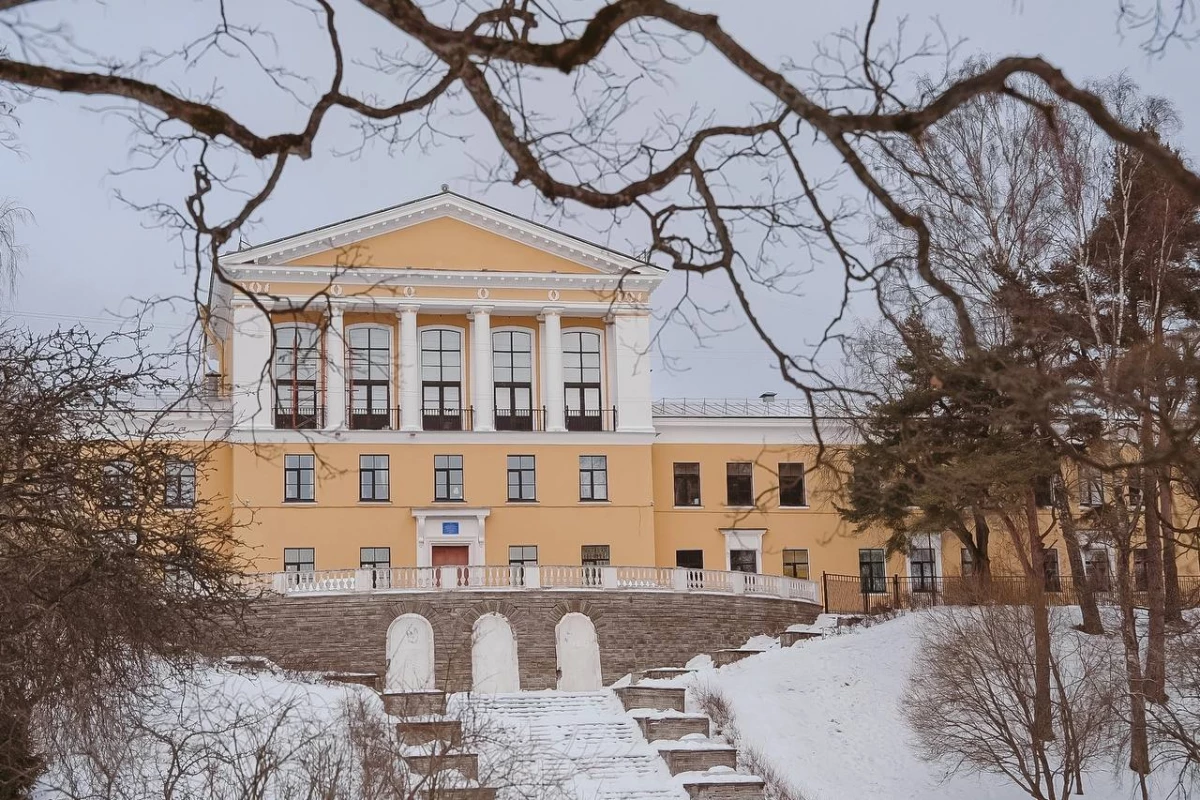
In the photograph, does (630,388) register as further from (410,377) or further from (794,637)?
(794,637)

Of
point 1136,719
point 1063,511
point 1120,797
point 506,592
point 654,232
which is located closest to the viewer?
point 654,232

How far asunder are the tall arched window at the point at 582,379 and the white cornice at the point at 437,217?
228 cm

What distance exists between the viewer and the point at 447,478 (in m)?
43.4

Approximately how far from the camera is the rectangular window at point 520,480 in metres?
43.7

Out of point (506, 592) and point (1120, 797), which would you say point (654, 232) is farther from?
point (506, 592)

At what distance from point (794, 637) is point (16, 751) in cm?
2389

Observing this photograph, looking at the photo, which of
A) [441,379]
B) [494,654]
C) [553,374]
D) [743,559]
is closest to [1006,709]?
[494,654]

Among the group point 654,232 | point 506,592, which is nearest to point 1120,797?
point 506,592

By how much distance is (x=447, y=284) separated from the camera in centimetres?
4356

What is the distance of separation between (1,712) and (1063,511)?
20.4 metres

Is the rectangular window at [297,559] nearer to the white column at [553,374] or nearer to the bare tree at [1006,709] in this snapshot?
the white column at [553,374]

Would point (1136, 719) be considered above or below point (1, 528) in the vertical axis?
below

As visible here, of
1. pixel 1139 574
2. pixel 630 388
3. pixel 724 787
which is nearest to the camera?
pixel 724 787

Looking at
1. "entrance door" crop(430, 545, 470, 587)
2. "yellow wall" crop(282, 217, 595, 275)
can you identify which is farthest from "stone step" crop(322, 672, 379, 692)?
"yellow wall" crop(282, 217, 595, 275)
